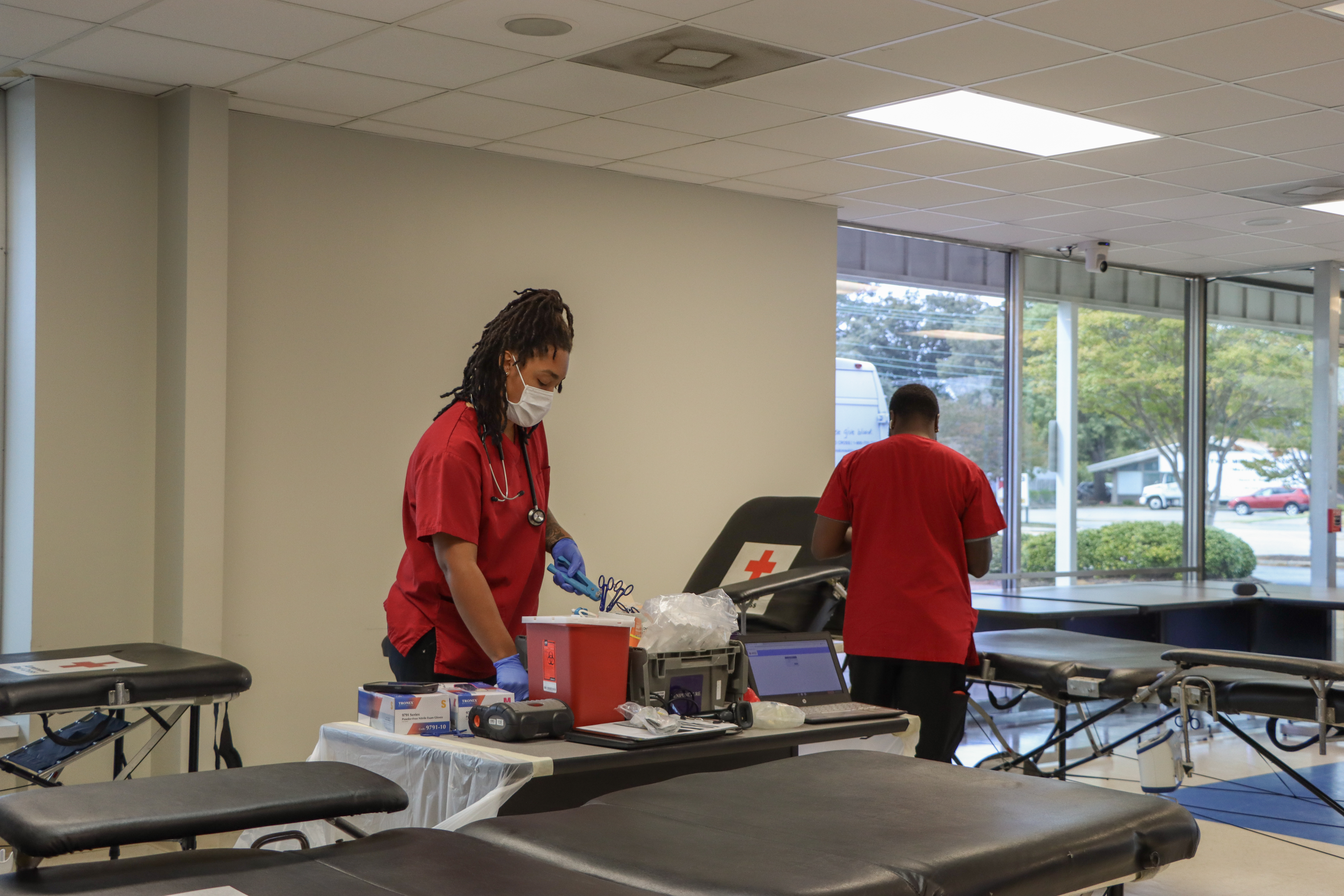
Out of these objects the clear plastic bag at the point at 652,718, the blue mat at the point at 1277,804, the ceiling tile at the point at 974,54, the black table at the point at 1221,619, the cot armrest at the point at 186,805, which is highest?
the ceiling tile at the point at 974,54

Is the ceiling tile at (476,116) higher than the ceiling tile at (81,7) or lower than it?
higher

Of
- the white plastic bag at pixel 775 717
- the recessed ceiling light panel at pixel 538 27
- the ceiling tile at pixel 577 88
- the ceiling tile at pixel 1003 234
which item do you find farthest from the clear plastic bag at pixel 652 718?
the ceiling tile at pixel 1003 234

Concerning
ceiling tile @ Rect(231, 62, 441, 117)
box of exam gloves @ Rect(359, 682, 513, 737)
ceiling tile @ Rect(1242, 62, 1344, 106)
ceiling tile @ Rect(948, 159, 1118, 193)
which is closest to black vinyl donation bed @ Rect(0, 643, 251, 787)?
box of exam gloves @ Rect(359, 682, 513, 737)

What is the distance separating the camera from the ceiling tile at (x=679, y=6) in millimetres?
3424

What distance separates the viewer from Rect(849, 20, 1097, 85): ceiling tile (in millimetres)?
3693

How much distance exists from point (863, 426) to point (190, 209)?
385 centimetres

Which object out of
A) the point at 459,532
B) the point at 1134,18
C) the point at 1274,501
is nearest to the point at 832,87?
the point at 1134,18

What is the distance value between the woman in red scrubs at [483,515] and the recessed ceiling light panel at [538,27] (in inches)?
53.5

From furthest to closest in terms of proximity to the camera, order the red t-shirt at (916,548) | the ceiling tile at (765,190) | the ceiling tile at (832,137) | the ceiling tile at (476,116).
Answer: the ceiling tile at (765,190) < the ceiling tile at (832,137) < the ceiling tile at (476,116) < the red t-shirt at (916,548)

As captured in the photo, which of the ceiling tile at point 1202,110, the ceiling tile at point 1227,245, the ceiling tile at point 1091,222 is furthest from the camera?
the ceiling tile at point 1227,245

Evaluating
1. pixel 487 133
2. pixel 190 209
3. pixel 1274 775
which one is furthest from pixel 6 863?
pixel 1274 775

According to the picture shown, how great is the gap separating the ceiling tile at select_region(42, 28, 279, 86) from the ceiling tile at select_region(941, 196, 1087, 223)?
3537 mm

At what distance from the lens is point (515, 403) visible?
2504 mm

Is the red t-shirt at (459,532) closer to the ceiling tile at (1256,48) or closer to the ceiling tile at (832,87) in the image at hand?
the ceiling tile at (832,87)
